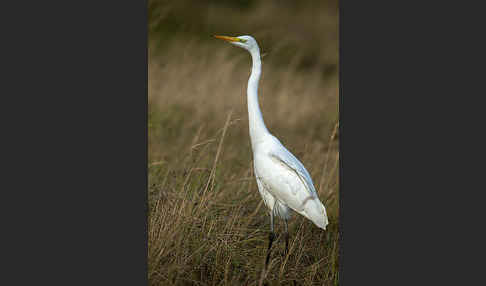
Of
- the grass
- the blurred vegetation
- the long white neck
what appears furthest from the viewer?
the blurred vegetation

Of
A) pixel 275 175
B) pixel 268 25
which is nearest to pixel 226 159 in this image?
pixel 275 175

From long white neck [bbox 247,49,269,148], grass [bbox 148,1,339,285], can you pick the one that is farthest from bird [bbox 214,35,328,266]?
grass [bbox 148,1,339,285]

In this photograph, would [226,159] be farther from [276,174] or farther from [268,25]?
[268,25]

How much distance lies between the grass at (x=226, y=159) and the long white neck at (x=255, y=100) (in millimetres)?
155

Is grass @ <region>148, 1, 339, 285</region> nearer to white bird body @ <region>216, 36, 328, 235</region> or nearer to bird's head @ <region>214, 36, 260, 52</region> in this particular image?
white bird body @ <region>216, 36, 328, 235</region>

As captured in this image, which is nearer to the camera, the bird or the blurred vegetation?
the bird

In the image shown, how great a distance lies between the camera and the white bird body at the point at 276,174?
12.9 ft

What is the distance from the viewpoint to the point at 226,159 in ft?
17.1

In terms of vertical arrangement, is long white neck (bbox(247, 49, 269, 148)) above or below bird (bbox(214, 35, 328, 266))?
above

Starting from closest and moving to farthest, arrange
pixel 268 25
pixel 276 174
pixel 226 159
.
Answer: pixel 276 174 → pixel 268 25 → pixel 226 159

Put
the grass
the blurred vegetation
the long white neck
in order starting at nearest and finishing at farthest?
the grass < the long white neck < the blurred vegetation

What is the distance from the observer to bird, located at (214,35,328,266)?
155 inches

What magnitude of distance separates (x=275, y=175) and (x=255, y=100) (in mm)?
618

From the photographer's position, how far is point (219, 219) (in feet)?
13.3
